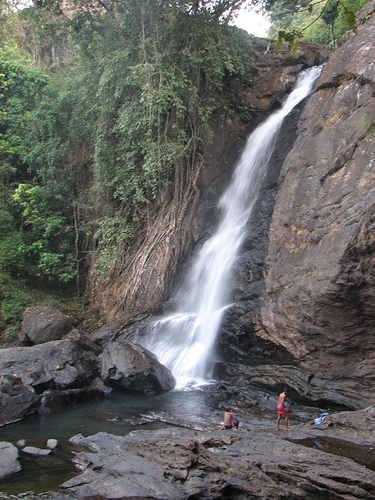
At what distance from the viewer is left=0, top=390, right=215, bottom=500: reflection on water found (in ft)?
18.2

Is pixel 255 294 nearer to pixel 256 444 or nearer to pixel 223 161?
pixel 256 444

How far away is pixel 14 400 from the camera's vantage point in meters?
8.69

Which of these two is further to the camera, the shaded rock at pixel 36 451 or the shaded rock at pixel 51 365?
the shaded rock at pixel 51 365

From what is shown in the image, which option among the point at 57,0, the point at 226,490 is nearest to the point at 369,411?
the point at 226,490

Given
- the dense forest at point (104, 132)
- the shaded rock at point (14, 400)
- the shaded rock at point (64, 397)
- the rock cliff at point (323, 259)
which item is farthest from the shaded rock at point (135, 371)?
the dense forest at point (104, 132)

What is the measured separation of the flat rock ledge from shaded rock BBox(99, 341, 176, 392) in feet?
12.0

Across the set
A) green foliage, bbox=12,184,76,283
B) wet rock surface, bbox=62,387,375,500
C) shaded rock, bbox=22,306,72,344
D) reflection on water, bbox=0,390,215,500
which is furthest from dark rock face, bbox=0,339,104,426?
green foliage, bbox=12,184,76,283

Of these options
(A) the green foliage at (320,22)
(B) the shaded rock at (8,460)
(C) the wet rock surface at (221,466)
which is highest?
(A) the green foliage at (320,22)

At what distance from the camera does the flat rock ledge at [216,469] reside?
5070 mm

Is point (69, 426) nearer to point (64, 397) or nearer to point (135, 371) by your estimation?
point (64, 397)

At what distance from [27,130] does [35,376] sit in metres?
12.9

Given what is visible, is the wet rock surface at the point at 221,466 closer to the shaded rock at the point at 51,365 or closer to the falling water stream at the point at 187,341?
the falling water stream at the point at 187,341

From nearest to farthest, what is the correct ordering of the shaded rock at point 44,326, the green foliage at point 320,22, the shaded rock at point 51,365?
the green foliage at point 320,22, the shaded rock at point 51,365, the shaded rock at point 44,326

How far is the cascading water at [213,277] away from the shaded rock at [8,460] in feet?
15.8
